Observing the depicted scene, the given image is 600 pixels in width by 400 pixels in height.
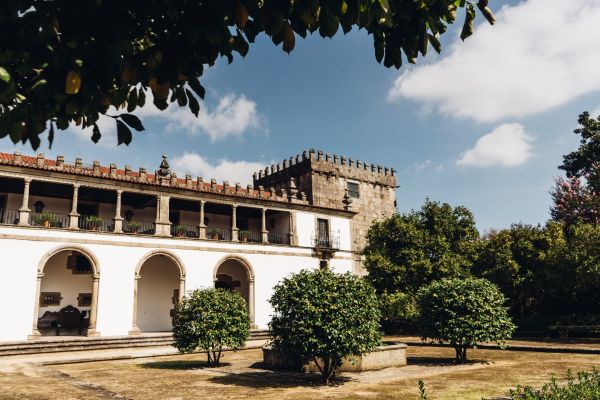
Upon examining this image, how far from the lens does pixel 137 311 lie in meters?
26.9

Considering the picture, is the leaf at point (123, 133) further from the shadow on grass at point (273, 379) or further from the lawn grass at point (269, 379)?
the shadow on grass at point (273, 379)

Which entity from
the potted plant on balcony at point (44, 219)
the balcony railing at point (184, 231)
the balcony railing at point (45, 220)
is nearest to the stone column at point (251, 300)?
the balcony railing at point (184, 231)

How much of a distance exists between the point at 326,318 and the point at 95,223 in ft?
59.6

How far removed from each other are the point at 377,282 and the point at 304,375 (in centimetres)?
1697

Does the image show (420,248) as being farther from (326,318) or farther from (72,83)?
(72,83)

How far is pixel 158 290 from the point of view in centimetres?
2816

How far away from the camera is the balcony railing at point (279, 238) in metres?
32.1

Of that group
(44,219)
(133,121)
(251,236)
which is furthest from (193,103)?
(251,236)

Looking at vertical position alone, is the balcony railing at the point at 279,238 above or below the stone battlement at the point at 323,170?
below

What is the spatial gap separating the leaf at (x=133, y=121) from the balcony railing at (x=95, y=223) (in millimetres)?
22916

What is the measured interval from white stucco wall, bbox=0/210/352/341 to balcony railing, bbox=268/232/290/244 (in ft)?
2.96

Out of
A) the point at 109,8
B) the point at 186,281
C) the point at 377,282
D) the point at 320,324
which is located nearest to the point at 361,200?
the point at 377,282

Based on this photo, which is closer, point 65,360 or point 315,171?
point 65,360

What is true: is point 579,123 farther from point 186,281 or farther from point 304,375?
point 304,375
